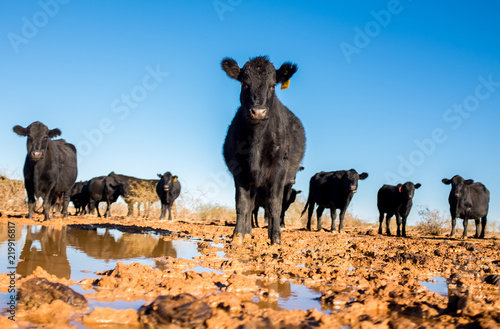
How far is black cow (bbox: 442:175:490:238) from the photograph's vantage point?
19344 mm

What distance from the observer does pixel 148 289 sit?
113 inches

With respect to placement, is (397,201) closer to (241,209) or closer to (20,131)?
(241,209)

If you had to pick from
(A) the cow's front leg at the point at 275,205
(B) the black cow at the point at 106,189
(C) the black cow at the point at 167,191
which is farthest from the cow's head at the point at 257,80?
(B) the black cow at the point at 106,189

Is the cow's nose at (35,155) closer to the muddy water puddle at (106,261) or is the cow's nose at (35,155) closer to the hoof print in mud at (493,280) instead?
the muddy water puddle at (106,261)

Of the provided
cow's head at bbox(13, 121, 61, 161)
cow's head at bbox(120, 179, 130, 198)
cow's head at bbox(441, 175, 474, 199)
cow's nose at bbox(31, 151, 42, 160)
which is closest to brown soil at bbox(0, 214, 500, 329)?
cow's nose at bbox(31, 151, 42, 160)

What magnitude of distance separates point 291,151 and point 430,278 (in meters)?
4.11

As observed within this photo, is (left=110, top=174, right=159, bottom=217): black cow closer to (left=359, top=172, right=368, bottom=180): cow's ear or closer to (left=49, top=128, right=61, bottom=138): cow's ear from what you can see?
(left=359, top=172, right=368, bottom=180): cow's ear

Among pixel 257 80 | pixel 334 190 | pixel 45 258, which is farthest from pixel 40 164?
pixel 334 190

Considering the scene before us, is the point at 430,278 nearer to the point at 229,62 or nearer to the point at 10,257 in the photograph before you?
the point at 10,257

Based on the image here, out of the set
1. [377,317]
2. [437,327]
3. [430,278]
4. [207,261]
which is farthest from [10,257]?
[430,278]

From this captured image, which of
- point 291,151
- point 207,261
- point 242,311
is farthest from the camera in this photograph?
point 291,151

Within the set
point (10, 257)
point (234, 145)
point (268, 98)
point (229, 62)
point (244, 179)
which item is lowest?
point (10, 257)

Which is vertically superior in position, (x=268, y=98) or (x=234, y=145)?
(x=268, y=98)

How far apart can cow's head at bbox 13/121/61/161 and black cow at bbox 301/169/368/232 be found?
10.9 meters
